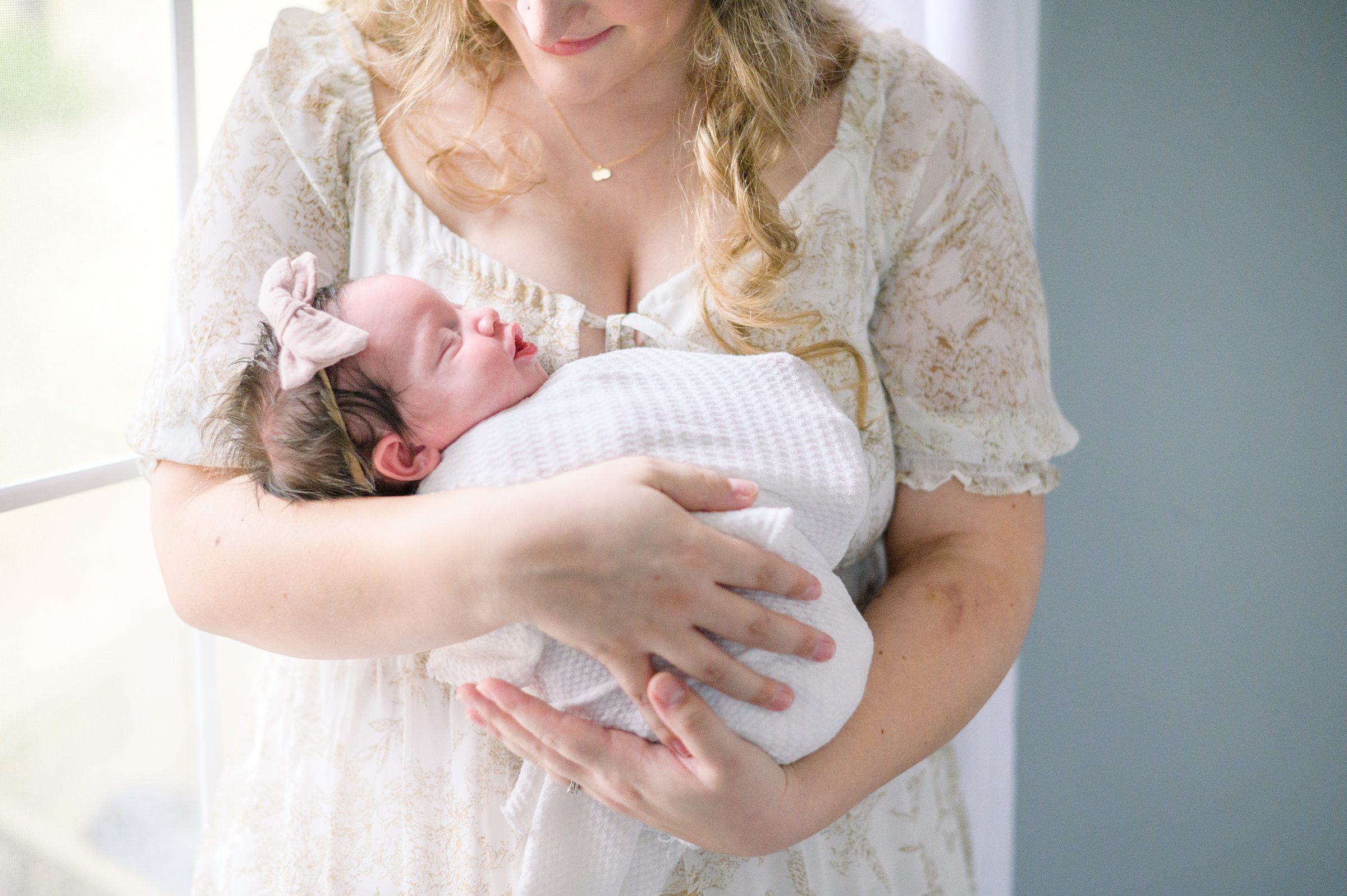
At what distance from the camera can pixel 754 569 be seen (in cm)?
79

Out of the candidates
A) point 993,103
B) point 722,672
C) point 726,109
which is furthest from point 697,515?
point 993,103

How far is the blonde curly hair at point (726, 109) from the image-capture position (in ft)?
3.28

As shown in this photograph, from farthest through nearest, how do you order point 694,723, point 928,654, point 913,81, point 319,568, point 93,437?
1. point 93,437
2. point 913,81
3. point 928,654
4. point 319,568
5. point 694,723

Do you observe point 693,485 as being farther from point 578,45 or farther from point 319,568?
point 578,45

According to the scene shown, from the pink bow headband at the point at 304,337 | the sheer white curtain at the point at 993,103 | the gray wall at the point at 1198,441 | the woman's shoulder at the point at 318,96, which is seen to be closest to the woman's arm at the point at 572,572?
the pink bow headband at the point at 304,337

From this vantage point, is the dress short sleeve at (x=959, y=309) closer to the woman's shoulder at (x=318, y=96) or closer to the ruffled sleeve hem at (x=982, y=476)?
the ruffled sleeve hem at (x=982, y=476)

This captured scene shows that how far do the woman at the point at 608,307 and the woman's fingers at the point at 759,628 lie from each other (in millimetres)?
135

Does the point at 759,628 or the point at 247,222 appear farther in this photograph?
the point at 247,222

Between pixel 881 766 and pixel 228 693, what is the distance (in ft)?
4.26

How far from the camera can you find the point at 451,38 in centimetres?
108

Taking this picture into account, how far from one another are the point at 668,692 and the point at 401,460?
0.34 metres

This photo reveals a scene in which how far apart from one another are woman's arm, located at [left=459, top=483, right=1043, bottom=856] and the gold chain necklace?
49 cm

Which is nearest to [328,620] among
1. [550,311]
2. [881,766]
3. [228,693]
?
[550,311]

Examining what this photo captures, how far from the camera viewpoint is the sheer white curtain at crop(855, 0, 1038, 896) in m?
1.35
